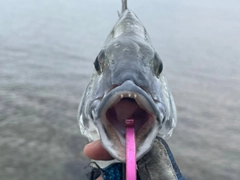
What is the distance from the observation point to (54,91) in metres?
4.74

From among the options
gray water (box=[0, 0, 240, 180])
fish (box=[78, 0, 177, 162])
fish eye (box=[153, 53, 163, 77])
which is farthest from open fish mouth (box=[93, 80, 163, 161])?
gray water (box=[0, 0, 240, 180])

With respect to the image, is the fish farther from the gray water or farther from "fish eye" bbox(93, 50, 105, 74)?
the gray water

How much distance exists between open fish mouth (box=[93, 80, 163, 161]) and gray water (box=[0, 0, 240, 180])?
5.11 ft

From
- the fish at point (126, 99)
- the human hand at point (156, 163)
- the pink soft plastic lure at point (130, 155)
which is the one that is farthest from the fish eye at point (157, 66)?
the pink soft plastic lure at point (130, 155)

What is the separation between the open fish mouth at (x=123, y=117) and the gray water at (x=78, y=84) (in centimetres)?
156

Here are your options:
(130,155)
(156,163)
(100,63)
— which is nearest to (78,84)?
(100,63)

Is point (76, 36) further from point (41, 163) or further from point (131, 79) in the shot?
point (131, 79)

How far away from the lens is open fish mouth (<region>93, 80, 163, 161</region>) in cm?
155

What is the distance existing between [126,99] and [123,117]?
0.28 feet

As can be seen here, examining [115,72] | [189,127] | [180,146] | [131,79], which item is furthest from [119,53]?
[189,127]

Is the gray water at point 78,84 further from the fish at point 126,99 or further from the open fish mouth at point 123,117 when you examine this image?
the open fish mouth at point 123,117

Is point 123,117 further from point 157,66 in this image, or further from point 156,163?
point 157,66

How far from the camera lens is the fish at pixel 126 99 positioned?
61.4 inches

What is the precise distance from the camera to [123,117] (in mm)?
1664
